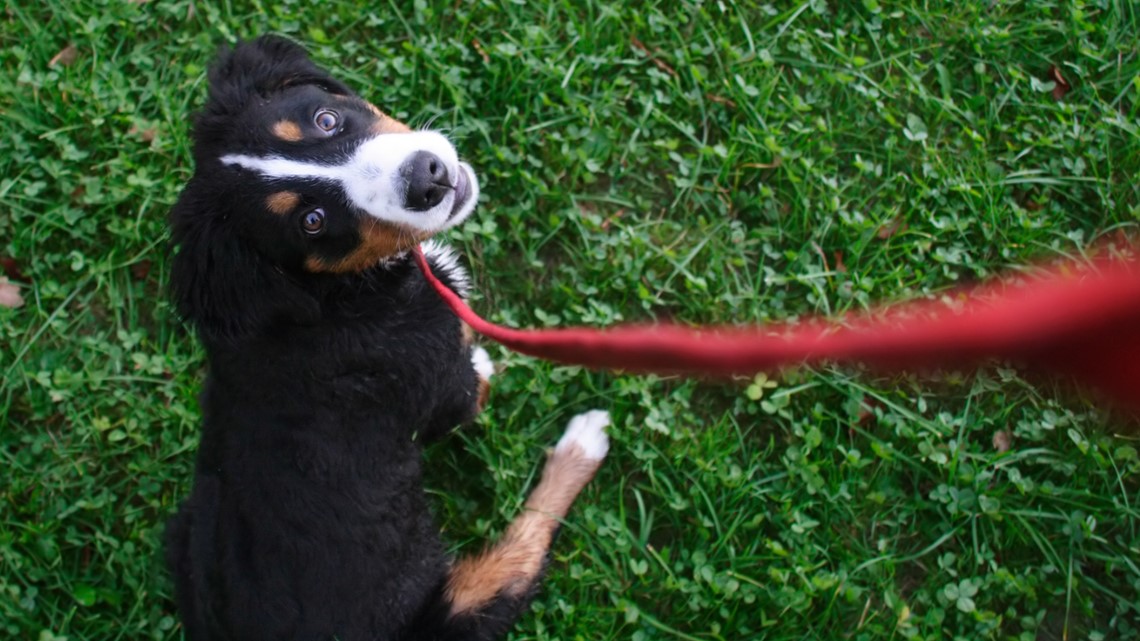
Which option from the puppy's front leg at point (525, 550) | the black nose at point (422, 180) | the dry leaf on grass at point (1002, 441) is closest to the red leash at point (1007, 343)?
the black nose at point (422, 180)

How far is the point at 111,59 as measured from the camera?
3744mm

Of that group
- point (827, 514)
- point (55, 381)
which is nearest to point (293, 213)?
point (55, 381)

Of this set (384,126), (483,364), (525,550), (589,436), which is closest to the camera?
(384,126)

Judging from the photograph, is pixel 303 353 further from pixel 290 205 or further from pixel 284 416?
Answer: pixel 290 205

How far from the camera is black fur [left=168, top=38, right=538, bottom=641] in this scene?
2.44 meters

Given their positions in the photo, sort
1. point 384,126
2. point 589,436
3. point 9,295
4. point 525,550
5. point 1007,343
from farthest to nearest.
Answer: point 9,295 → point 589,436 → point 525,550 → point 384,126 → point 1007,343

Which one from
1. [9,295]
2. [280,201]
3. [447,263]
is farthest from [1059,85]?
[9,295]

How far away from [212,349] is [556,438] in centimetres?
135

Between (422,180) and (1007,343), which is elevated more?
(1007,343)

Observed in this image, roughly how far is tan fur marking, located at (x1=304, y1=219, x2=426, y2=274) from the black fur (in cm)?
6

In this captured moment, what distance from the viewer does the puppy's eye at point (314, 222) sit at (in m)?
2.49

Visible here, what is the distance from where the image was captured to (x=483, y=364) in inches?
134

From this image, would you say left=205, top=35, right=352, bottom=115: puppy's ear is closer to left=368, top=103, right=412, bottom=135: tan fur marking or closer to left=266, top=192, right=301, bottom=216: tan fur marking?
left=368, top=103, right=412, bottom=135: tan fur marking

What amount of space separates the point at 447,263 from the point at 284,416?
2.96 ft
